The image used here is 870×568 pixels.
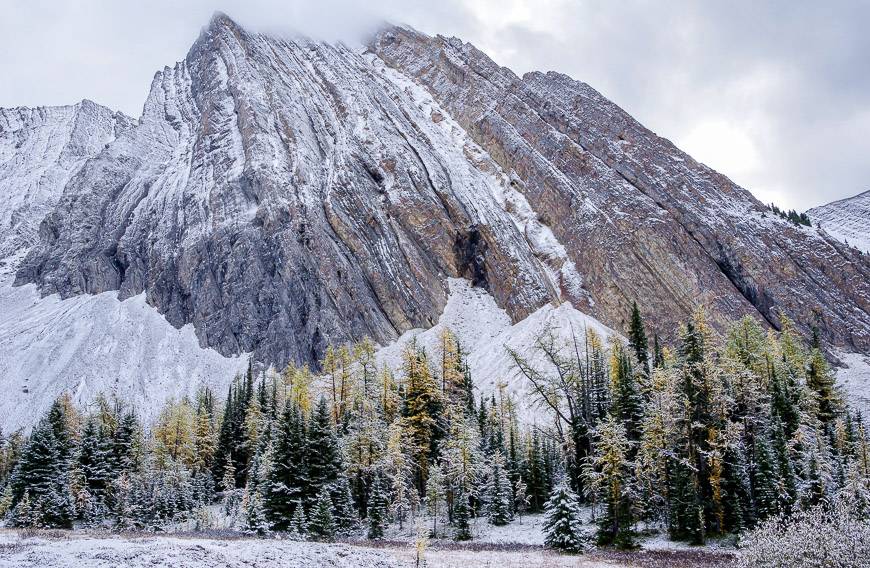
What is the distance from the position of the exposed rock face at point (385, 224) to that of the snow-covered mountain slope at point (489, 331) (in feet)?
10.00

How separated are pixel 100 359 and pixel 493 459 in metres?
90.9

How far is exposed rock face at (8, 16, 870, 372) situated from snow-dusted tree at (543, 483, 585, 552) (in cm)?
8422

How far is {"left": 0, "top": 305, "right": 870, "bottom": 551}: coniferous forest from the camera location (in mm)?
33656

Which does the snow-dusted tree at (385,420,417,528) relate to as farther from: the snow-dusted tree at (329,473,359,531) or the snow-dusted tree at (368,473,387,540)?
the snow-dusted tree at (329,473,359,531)

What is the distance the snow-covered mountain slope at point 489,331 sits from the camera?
103812 millimetres

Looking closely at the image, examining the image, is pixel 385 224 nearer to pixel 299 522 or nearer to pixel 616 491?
pixel 299 522

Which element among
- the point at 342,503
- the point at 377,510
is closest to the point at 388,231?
the point at 342,503

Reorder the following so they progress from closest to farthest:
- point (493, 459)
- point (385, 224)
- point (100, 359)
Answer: point (493, 459), point (100, 359), point (385, 224)

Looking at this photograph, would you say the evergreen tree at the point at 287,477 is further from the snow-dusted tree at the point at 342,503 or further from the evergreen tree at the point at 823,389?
the evergreen tree at the point at 823,389

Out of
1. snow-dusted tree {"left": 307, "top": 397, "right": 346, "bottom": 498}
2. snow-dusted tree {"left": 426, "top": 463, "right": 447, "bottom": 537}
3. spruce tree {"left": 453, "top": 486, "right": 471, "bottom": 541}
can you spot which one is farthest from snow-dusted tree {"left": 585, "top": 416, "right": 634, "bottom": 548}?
snow-dusted tree {"left": 307, "top": 397, "right": 346, "bottom": 498}

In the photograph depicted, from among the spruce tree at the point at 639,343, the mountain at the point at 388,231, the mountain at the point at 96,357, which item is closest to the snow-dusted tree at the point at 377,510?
the spruce tree at the point at 639,343

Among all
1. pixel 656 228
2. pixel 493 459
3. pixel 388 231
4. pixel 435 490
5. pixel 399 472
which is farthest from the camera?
pixel 656 228

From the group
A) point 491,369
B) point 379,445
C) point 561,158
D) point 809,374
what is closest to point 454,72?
point 561,158

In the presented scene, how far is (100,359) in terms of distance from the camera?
4338 inches
